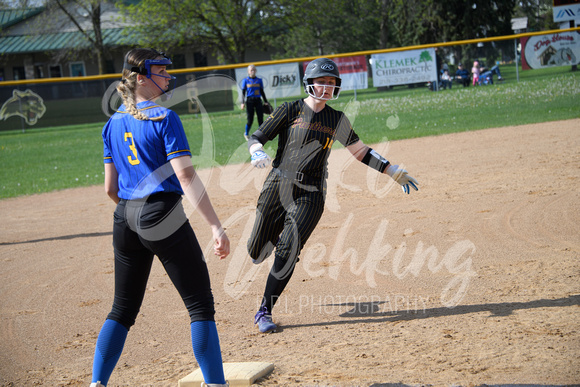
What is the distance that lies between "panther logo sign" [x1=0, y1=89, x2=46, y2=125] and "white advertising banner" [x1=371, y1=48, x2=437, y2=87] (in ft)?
42.5

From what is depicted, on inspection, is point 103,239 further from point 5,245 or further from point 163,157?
point 163,157

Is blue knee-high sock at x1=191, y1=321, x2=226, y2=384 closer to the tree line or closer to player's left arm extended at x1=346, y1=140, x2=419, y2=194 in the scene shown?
player's left arm extended at x1=346, y1=140, x2=419, y2=194

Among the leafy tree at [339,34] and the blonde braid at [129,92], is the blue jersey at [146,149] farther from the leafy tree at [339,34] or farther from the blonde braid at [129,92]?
the leafy tree at [339,34]

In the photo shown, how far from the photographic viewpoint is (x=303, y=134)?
410cm

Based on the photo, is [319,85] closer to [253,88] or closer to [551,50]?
[253,88]

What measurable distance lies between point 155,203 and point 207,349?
791 mm

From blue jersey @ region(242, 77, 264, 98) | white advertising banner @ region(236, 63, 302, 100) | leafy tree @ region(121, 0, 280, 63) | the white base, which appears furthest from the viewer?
leafy tree @ region(121, 0, 280, 63)

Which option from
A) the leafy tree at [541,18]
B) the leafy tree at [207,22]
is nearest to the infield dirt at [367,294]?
the leafy tree at [207,22]

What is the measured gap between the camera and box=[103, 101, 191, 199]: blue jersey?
107 inches

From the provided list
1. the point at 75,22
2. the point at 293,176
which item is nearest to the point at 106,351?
the point at 293,176

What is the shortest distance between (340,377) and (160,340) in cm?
153

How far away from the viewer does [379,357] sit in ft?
11.4

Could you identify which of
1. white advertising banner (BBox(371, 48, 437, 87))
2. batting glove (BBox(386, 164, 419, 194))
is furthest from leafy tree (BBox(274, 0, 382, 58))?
batting glove (BBox(386, 164, 419, 194))

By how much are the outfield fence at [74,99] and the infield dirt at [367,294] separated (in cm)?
1287
